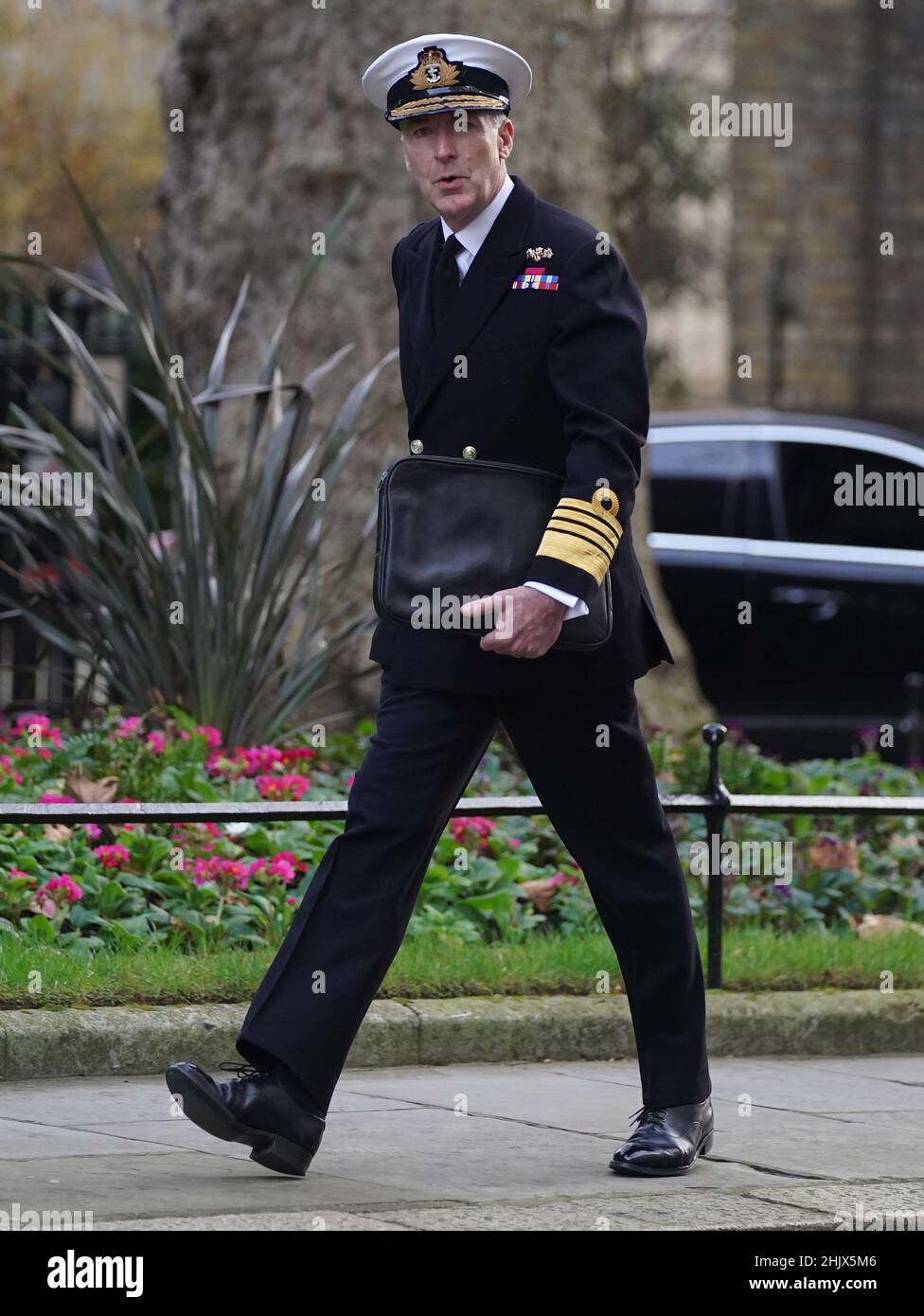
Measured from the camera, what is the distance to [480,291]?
465 centimetres

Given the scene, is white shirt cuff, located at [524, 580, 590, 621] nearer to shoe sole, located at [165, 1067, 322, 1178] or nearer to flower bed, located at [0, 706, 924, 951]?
shoe sole, located at [165, 1067, 322, 1178]

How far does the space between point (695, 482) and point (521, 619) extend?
7653 mm

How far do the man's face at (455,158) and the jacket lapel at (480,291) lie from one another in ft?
0.21

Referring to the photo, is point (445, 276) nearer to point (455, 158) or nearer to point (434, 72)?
point (455, 158)

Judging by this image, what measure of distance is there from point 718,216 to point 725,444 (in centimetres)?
1594

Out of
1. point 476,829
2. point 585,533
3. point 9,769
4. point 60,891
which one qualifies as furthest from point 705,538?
point 585,533

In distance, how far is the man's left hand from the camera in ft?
14.3

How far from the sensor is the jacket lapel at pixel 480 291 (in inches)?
183

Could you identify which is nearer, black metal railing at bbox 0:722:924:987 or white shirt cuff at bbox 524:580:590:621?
white shirt cuff at bbox 524:580:590:621

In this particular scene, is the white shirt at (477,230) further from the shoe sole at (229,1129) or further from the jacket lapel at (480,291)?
the shoe sole at (229,1129)

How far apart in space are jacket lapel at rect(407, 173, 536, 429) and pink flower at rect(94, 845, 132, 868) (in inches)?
87.9

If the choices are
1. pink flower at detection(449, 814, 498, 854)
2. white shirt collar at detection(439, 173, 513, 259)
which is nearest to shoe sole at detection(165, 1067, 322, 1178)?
white shirt collar at detection(439, 173, 513, 259)

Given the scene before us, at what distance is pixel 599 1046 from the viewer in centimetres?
615
